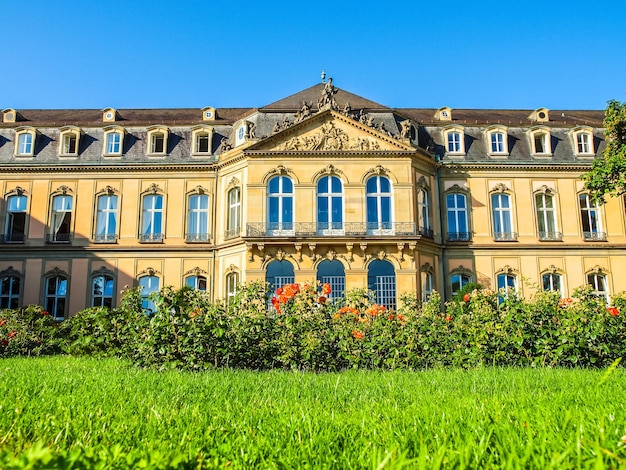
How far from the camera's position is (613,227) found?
2731cm

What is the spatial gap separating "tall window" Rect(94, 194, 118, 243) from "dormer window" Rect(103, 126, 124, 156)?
2.45 metres

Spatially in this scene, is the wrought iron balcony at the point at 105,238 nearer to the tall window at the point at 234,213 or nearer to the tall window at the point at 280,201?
the tall window at the point at 234,213

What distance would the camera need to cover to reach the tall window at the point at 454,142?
2808 cm

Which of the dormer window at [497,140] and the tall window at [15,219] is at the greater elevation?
the dormer window at [497,140]

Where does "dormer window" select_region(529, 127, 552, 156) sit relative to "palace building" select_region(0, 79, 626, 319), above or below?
above

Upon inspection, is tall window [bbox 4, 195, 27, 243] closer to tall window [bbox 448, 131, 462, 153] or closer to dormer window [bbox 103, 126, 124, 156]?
dormer window [bbox 103, 126, 124, 156]

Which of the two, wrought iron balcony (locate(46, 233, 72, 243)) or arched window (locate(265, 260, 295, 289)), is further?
wrought iron balcony (locate(46, 233, 72, 243))

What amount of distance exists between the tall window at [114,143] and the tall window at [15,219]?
5144 millimetres

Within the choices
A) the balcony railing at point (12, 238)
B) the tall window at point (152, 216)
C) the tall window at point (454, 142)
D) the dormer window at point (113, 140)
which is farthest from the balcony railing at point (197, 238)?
the tall window at point (454, 142)

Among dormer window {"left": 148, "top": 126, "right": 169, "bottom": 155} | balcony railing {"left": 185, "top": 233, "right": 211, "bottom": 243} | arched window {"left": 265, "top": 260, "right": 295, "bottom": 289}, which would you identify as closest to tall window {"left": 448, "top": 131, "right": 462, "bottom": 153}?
arched window {"left": 265, "top": 260, "right": 295, "bottom": 289}

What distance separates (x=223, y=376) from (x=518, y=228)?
23636 mm

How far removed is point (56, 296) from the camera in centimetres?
2633

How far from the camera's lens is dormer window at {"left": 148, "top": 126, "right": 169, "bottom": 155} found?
27.8 m

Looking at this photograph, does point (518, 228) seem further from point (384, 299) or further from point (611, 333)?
point (611, 333)
